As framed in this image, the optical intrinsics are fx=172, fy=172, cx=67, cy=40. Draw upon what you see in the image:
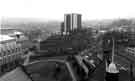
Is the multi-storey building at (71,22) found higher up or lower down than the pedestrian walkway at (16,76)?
higher up

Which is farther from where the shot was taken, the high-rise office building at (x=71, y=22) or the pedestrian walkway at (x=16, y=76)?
the high-rise office building at (x=71, y=22)

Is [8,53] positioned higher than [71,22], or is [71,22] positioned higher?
[71,22]

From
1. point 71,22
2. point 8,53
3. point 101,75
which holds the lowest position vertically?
point 8,53

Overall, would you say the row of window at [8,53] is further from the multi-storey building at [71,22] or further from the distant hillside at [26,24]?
the distant hillside at [26,24]

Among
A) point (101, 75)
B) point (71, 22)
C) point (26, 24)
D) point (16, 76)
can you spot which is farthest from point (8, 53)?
point (26, 24)

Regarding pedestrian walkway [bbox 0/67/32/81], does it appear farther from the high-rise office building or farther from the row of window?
the high-rise office building

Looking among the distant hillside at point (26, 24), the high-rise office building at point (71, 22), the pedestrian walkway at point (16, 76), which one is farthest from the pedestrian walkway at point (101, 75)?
the distant hillside at point (26, 24)

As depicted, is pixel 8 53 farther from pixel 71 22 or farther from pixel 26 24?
pixel 26 24

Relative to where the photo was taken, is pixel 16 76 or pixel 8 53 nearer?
pixel 16 76

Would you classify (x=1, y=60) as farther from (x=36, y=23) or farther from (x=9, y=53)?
(x=36, y=23)
